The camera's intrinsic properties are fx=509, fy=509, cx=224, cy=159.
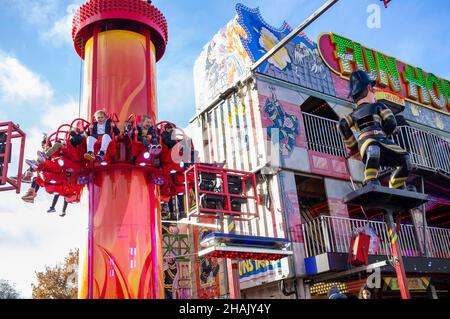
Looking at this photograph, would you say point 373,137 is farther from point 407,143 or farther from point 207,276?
point 207,276

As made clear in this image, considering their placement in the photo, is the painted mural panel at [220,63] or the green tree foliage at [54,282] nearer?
the painted mural panel at [220,63]

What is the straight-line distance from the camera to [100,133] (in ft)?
37.3

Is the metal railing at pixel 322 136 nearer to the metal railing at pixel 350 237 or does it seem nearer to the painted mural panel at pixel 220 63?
the metal railing at pixel 350 237

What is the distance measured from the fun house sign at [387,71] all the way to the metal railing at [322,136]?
269 centimetres

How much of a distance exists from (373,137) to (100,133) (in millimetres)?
7079

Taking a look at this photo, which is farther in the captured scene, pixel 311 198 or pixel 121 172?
pixel 311 198

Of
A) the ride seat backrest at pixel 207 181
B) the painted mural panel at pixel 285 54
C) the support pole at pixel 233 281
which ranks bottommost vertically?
the support pole at pixel 233 281

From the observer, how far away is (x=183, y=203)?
14352mm

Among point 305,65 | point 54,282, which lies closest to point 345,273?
point 305,65

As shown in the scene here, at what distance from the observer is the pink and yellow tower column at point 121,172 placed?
11141mm

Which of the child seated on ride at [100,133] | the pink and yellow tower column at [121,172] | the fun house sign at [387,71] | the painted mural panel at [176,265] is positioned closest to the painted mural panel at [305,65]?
the fun house sign at [387,71]

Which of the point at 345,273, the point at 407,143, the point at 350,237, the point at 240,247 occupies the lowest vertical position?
the point at 345,273

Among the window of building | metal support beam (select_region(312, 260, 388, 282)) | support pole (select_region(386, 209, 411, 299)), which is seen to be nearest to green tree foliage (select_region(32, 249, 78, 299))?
the window of building
